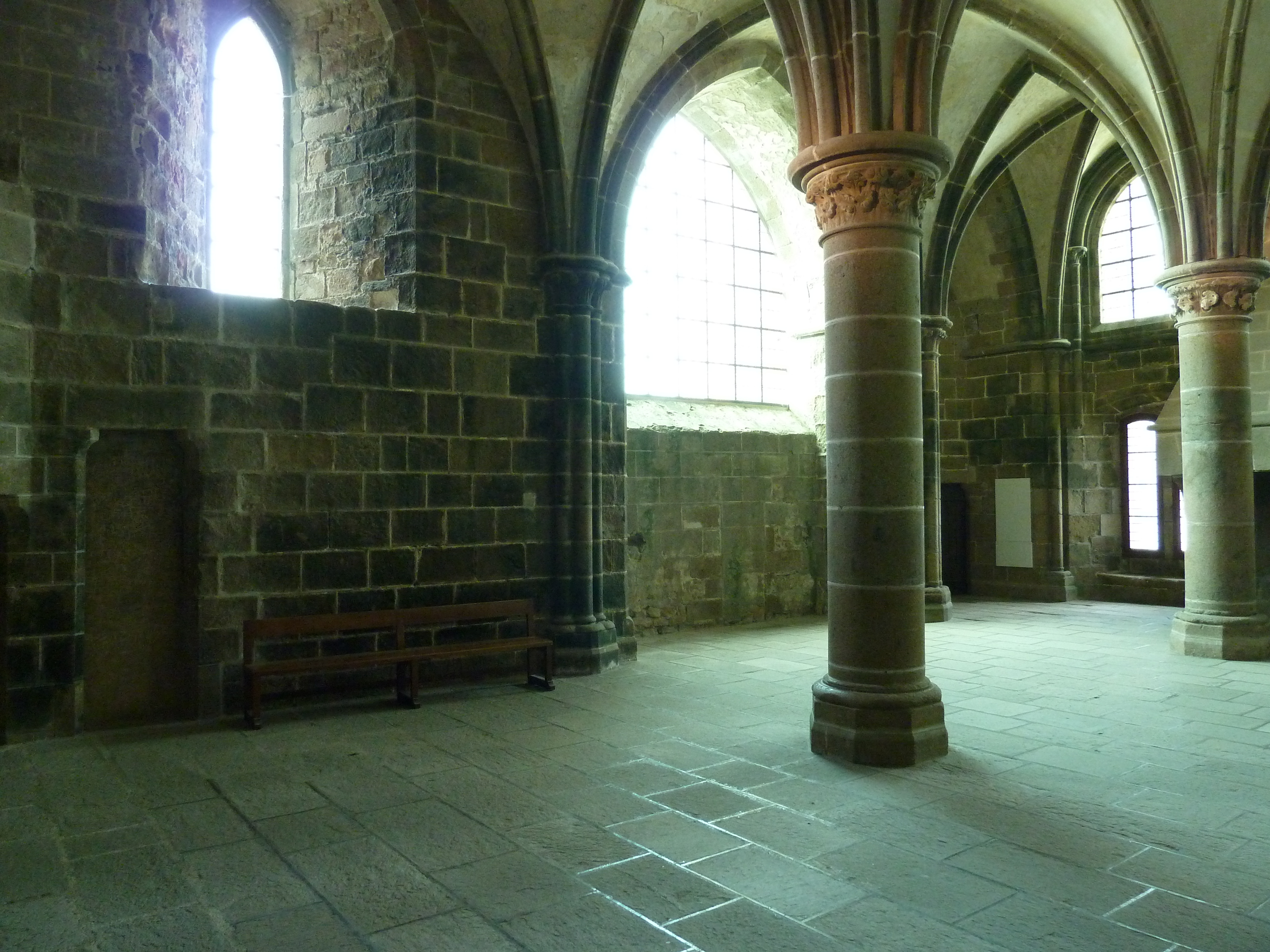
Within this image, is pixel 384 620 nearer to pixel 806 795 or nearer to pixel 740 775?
pixel 740 775

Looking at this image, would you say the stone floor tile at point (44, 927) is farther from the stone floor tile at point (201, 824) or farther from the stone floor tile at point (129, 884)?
the stone floor tile at point (201, 824)

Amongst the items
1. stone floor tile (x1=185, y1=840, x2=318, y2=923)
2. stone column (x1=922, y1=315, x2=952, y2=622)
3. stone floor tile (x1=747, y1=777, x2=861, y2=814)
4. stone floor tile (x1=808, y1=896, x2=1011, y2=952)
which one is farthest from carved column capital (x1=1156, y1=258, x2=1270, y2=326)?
stone floor tile (x1=185, y1=840, x2=318, y2=923)

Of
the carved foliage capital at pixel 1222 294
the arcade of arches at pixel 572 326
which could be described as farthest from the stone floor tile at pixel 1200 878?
the carved foliage capital at pixel 1222 294

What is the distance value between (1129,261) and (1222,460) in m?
5.61


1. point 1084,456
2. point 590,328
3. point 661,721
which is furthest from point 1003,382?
point 661,721

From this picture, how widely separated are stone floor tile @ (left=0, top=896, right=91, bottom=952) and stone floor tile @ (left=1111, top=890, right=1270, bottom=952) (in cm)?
327

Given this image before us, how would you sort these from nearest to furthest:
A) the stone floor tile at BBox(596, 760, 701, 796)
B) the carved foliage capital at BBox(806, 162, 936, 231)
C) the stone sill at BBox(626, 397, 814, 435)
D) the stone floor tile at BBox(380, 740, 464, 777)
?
1. the stone floor tile at BBox(596, 760, 701, 796)
2. the stone floor tile at BBox(380, 740, 464, 777)
3. the carved foliage capital at BBox(806, 162, 936, 231)
4. the stone sill at BBox(626, 397, 814, 435)

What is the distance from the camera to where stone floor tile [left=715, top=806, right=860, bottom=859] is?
3.64 meters

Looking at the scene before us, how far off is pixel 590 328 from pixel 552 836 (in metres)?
4.81

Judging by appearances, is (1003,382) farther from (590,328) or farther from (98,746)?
(98,746)

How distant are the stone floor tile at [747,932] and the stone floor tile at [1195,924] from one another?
0.99 metres

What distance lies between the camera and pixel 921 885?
3.26m

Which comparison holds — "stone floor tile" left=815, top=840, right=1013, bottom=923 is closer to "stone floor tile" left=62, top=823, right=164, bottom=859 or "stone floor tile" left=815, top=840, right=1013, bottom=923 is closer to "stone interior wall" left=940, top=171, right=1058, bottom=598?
"stone floor tile" left=62, top=823, right=164, bottom=859

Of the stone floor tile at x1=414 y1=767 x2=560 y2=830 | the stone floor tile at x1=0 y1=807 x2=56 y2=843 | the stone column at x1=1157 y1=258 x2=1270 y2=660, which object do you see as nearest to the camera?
the stone floor tile at x1=0 y1=807 x2=56 y2=843
